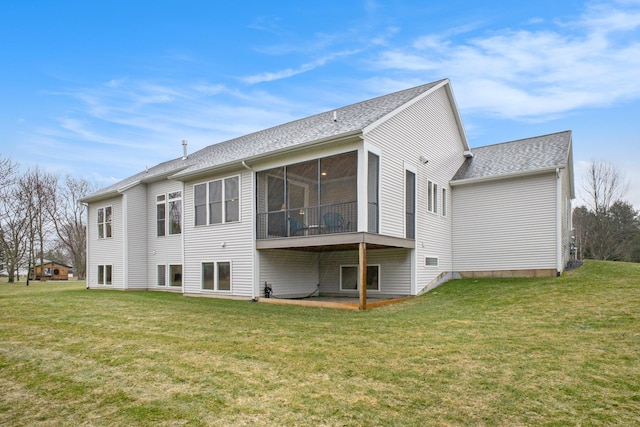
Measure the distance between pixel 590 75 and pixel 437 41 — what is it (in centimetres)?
591

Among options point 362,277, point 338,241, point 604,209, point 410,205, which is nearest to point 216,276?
point 338,241

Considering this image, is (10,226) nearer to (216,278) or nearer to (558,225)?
(216,278)

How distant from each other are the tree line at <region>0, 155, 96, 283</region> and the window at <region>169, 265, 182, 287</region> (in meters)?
15.9

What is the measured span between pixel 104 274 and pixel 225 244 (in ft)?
27.1

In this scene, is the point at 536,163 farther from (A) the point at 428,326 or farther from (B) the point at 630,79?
(A) the point at 428,326

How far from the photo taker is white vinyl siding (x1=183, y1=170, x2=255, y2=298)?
13.0m

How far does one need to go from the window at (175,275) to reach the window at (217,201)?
8.75 feet

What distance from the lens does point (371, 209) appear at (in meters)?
A: 10.9

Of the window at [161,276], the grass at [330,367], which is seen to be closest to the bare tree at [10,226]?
the window at [161,276]

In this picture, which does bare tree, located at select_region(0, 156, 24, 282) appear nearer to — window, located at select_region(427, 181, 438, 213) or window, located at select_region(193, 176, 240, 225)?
window, located at select_region(193, 176, 240, 225)

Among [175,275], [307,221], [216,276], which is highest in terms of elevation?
[307,221]

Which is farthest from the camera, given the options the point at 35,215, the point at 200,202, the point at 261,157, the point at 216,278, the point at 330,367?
the point at 35,215

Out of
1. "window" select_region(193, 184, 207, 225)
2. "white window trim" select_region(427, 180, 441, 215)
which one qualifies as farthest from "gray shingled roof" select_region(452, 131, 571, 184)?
"window" select_region(193, 184, 207, 225)

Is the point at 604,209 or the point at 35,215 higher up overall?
the point at 604,209
